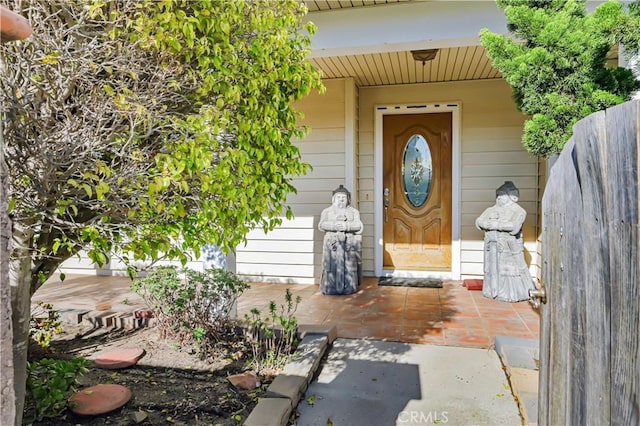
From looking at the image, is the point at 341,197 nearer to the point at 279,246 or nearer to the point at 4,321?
the point at 279,246

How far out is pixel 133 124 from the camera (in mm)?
1360

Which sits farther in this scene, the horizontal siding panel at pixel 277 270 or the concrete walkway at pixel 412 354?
the horizontal siding panel at pixel 277 270

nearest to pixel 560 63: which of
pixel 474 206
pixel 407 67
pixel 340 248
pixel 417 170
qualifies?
pixel 407 67

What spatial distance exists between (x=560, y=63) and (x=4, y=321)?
7.98 ft

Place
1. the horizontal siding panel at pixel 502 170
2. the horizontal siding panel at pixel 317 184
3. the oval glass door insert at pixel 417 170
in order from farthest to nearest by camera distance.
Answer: the oval glass door insert at pixel 417 170, the horizontal siding panel at pixel 317 184, the horizontal siding panel at pixel 502 170

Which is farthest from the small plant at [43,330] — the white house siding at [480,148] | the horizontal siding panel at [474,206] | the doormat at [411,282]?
the horizontal siding panel at [474,206]

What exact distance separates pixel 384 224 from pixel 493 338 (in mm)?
2547

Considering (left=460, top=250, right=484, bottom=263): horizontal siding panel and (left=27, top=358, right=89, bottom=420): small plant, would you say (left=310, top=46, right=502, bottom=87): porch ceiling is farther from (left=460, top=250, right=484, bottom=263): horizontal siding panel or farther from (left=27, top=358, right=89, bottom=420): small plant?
(left=27, top=358, right=89, bottom=420): small plant

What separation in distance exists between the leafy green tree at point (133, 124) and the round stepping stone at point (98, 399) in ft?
1.90

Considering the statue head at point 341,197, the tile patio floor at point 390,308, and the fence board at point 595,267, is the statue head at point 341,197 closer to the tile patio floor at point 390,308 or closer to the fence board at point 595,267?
the tile patio floor at point 390,308

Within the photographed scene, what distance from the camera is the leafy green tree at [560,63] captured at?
6.28 ft

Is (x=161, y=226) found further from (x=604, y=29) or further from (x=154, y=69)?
(x=604, y=29)

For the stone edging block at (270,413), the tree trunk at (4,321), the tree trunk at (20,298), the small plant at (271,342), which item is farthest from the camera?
the small plant at (271,342)

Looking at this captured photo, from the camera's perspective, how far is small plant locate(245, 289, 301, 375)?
2467 mm
